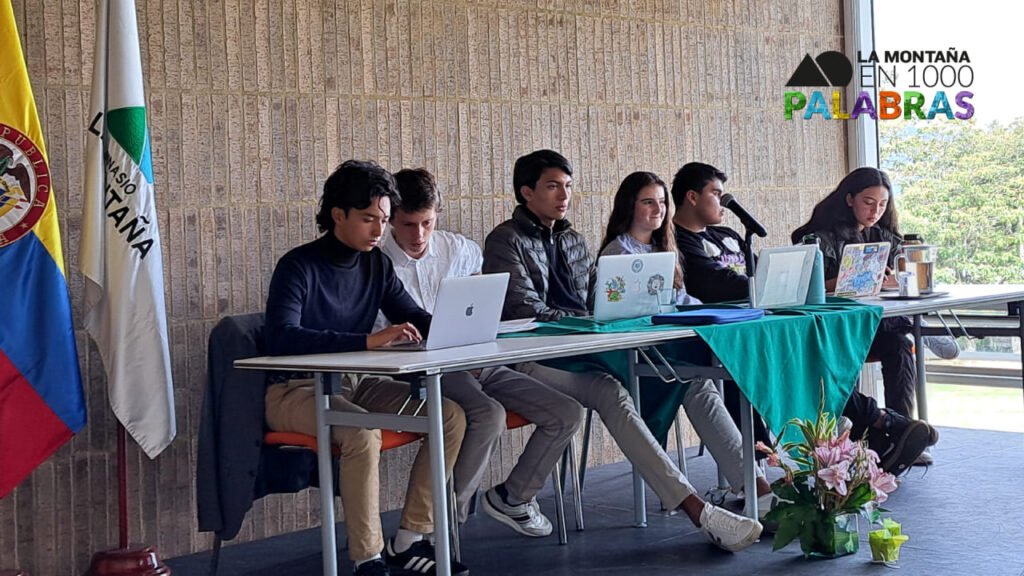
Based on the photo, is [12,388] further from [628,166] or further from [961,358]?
[961,358]

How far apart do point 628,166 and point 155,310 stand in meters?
2.62

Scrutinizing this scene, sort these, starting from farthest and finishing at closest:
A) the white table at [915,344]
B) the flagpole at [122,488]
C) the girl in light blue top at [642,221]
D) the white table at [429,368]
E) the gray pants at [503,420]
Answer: the girl in light blue top at [642,221] < the white table at [915,344] < the gray pants at [503,420] < the flagpole at [122,488] < the white table at [429,368]

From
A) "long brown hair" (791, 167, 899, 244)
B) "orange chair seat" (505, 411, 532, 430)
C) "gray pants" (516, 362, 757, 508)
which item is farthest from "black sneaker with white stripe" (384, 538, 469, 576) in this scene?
"long brown hair" (791, 167, 899, 244)

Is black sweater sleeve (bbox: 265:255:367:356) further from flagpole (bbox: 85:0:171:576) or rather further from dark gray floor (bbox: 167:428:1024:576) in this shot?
dark gray floor (bbox: 167:428:1024:576)

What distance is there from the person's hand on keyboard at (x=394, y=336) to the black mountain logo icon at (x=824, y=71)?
373 centimetres

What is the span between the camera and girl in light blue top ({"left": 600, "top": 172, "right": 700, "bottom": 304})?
14.6 ft

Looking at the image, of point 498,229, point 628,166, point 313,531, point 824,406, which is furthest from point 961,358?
point 313,531

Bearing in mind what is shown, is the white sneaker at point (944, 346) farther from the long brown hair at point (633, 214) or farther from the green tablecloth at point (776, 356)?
the long brown hair at point (633, 214)

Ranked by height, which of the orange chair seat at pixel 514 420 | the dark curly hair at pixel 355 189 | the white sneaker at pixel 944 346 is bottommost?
the orange chair seat at pixel 514 420

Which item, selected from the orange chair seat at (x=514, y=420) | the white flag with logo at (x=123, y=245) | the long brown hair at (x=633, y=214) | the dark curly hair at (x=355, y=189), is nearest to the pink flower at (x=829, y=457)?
the orange chair seat at (x=514, y=420)

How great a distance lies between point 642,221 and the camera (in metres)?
4.48

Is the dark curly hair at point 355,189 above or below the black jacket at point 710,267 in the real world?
above

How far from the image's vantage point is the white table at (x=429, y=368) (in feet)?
9.92

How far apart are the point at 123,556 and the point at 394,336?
3.47ft
